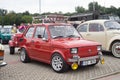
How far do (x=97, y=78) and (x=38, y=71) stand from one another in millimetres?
2252

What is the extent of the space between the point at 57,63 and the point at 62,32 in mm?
1407

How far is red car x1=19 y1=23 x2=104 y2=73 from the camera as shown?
849 centimetres

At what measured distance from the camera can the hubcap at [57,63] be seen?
870 cm

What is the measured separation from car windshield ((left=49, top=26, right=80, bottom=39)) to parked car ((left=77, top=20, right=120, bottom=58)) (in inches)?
100

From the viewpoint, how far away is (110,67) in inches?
375

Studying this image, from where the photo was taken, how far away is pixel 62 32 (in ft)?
31.8

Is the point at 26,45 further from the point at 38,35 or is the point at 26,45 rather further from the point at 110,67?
the point at 110,67

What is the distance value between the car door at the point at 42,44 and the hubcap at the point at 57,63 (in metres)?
0.41

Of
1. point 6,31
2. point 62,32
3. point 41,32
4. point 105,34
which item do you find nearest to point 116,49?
point 105,34

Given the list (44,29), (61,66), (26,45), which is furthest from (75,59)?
(26,45)

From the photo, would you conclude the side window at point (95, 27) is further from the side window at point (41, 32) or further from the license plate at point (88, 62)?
the license plate at point (88, 62)

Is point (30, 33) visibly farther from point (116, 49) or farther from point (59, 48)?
point (116, 49)

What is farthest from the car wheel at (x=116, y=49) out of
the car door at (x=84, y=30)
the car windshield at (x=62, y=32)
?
the car windshield at (x=62, y=32)

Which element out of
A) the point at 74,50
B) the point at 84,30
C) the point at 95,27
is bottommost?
the point at 74,50
